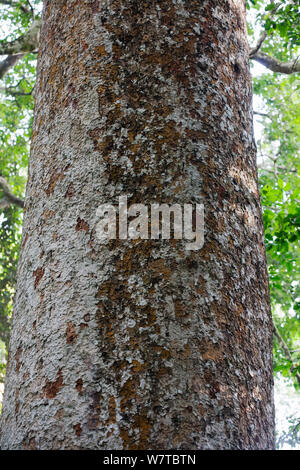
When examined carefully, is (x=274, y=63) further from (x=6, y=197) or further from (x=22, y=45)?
(x=6, y=197)

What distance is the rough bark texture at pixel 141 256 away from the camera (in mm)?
998

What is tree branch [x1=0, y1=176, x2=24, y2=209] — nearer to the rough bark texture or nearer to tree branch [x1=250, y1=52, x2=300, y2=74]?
tree branch [x1=250, y1=52, x2=300, y2=74]

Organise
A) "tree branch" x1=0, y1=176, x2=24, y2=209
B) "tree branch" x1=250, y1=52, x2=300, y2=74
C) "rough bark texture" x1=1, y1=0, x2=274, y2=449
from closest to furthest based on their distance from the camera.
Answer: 1. "rough bark texture" x1=1, y1=0, x2=274, y2=449
2. "tree branch" x1=250, y1=52, x2=300, y2=74
3. "tree branch" x1=0, y1=176, x2=24, y2=209

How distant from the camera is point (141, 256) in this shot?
111 centimetres

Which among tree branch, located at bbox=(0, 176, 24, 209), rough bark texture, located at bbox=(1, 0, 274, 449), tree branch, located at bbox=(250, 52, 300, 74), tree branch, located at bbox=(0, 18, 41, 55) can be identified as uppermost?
tree branch, located at bbox=(250, 52, 300, 74)

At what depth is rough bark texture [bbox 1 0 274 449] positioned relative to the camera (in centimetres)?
100

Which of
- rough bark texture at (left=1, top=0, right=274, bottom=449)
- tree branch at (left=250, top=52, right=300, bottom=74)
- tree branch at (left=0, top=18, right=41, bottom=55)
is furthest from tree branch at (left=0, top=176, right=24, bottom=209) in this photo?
rough bark texture at (left=1, top=0, right=274, bottom=449)

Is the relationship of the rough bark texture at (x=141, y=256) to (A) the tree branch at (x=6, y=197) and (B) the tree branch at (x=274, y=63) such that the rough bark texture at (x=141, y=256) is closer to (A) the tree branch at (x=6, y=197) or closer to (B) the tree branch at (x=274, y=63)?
(B) the tree branch at (x=274, y=63)

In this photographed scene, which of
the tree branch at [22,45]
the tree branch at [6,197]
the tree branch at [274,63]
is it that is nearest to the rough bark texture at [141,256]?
the tree branch at [22,45]

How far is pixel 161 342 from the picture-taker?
1.03m

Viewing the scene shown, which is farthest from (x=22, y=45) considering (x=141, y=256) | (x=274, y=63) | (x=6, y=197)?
(x=141, y=256)

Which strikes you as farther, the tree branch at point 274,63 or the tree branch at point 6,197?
the tree branch at point 6,197

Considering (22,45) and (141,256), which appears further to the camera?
(22,45)

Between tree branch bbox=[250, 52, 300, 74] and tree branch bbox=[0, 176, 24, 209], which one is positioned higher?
tree branch bbox=[250, 52, 300, 74]
